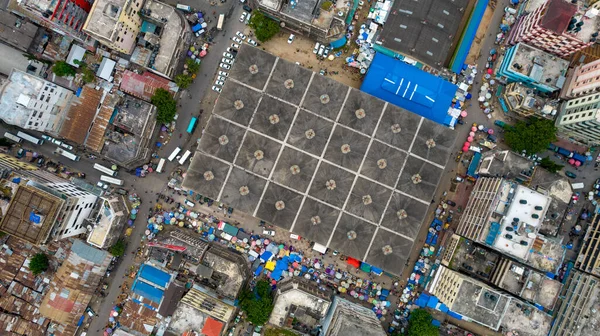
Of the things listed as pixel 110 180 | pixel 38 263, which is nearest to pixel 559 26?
pixel 110 180

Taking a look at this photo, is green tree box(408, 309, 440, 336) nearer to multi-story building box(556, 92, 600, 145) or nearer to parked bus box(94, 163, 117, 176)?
multi-story building box(556, 92, 600, 145)

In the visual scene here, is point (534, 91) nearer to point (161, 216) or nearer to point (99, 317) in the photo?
point (161, 216)

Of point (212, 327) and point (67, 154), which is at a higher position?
point (67, 154)

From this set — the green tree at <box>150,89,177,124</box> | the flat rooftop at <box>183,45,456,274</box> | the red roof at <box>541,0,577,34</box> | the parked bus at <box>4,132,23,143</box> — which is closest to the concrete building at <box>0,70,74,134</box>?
the parked bus at <box>4,132,23,143</box>

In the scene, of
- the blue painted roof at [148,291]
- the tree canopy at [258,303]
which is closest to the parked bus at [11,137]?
the blue painted roof at [148,291]

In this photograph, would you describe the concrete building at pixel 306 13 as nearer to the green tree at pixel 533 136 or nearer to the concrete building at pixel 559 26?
the concrete building at pixel 559 26

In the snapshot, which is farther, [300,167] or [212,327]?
[300,167]

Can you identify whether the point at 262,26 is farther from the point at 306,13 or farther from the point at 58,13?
the point at 58,13
